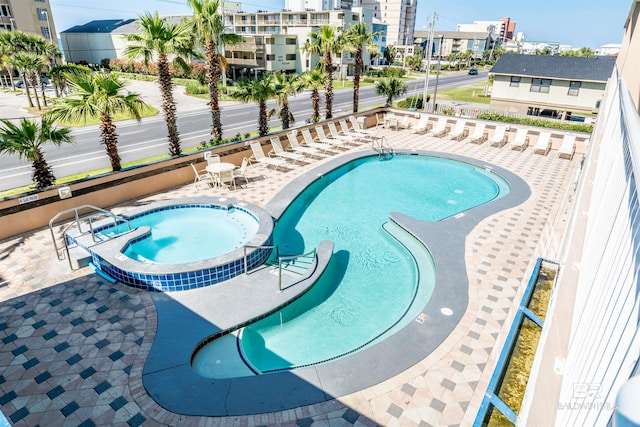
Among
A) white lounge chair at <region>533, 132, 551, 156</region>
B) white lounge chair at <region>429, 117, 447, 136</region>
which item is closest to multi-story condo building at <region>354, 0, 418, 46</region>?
white lounge chair at <region>429, 117, 447, 136</region>

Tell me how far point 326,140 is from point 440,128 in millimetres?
8312

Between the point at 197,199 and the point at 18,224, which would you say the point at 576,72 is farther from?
the point at 18,224

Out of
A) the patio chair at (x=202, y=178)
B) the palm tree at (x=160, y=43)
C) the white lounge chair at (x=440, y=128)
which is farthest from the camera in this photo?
the white lounge chair at (x=440, y=128)

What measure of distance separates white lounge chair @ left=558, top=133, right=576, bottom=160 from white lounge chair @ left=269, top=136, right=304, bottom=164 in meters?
13.7


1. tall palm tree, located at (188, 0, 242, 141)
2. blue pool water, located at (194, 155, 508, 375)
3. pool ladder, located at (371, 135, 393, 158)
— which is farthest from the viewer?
pool ladder, located at (371, 135, 393, 158)

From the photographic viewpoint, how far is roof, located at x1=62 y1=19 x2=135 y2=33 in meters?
70.1

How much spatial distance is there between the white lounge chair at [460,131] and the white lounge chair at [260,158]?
11.7 m

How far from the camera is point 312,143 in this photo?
2108 cm

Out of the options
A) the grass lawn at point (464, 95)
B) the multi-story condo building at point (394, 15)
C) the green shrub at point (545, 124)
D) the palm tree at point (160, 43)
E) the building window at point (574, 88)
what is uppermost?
the multi-story condo building at point (394, 15)

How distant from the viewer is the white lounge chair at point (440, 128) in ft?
81.4

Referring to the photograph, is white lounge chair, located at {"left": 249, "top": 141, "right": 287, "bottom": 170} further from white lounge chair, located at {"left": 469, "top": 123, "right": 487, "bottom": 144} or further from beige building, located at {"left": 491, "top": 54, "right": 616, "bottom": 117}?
beige building, located at {"left": 491, "top": 54, "right": 616, "bottom": 117}

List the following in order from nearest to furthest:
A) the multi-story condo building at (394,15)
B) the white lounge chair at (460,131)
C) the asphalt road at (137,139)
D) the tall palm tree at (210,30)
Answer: the tall palm tree at (210,30) → the asphalt road at (137,139) → the white lounge chair at (460,131) → the multi-story condo building at (394,15)

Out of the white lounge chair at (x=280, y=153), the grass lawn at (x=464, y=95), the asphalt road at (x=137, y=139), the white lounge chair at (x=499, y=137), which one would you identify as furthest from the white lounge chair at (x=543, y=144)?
the grass lawn at (x=464, y=95)

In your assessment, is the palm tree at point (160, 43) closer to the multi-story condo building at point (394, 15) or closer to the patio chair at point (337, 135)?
the patio chair at point (337, 135)
